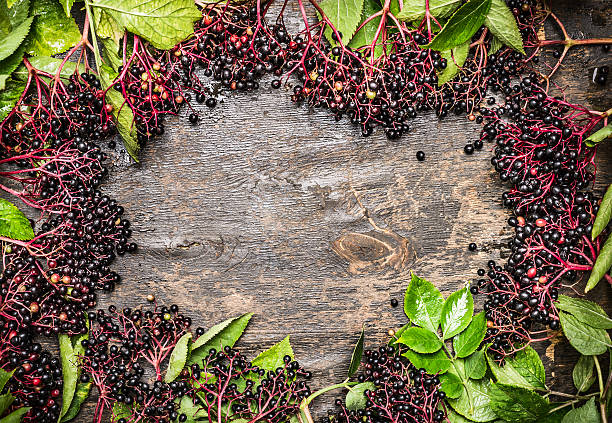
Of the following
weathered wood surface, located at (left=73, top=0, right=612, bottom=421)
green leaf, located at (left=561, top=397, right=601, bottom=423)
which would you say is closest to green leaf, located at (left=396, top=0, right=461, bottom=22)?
weathered wood surface, located at (left=73, top=0, right=612, bottom=421)

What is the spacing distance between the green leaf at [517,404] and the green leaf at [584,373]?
17 cm

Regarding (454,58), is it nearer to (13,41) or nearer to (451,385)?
(451,385)

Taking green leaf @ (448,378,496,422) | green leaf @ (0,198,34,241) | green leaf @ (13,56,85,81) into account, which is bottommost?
green leaf @ (448,378,496,422)

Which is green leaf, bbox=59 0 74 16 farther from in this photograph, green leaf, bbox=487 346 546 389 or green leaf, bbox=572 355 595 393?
green leaf, bbox=572 355 595 393

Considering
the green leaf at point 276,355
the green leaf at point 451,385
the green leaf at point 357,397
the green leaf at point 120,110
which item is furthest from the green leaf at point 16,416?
the green leaf at point 451,385

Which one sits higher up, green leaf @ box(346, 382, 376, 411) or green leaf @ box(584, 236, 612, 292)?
green leaf @ box(584, 236, 612, 292)

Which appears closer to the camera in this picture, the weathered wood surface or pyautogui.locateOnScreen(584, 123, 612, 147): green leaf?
pyautogui.locateOnScreen(584, 123, 612, 147): green leaf

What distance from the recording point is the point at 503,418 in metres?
1.33

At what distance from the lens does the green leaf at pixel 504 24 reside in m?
1.32

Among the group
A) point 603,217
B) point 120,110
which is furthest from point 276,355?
point 603,217

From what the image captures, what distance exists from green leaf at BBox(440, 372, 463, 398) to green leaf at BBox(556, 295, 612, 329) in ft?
1.29

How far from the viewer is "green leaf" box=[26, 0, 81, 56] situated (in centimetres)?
139

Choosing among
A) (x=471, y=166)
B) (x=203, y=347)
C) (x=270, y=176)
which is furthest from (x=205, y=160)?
(x=471, y=166)

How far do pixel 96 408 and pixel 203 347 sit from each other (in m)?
0.40
